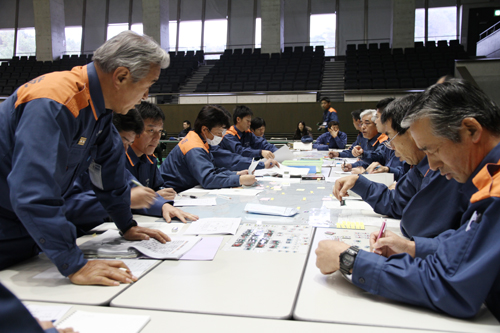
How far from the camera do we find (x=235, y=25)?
15.3 metres

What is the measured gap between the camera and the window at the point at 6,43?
1616cm

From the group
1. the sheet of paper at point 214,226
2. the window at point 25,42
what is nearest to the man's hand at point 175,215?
the sheet of paper at point 214,226

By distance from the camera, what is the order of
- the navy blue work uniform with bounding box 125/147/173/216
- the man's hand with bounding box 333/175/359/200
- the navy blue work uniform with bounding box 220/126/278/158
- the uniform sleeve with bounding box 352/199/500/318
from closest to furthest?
1. the uniform sleeve with bounding box 352/199/500/318
2. the man's hand with bounding box 333/175/359/200
3. the navy blue work uniform with bounding box 125/147/173/216
4. the navy blue work uniform with bounding box 220/126/278/158

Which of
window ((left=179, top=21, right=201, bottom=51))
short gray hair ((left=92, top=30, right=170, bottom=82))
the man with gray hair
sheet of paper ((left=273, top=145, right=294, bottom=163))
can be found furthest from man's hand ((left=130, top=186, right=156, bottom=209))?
window ((left=179, top=21, right=201, bottom=51))

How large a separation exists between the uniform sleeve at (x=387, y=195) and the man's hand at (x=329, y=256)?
2.97 ft

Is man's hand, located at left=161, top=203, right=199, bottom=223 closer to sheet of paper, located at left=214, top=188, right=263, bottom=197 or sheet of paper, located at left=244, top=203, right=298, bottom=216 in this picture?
sheet of paper, located at left=244, top=203, right=298, bottom=216

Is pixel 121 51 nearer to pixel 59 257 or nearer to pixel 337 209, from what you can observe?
pixel 59 257

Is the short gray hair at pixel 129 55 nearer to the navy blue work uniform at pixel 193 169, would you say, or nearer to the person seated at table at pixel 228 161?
the navy blue work uniform at pixel 193 169

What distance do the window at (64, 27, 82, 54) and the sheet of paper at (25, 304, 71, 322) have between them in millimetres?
17300

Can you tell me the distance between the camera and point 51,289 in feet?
3.70

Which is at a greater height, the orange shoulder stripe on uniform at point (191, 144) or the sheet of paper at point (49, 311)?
the orange shoulder stripe on uniform at point (191, 144)

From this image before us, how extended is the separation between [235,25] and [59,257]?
15436 millimetres

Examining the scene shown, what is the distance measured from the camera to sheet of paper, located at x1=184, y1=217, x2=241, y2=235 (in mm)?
1692

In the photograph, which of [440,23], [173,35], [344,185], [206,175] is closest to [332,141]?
[206,175]
